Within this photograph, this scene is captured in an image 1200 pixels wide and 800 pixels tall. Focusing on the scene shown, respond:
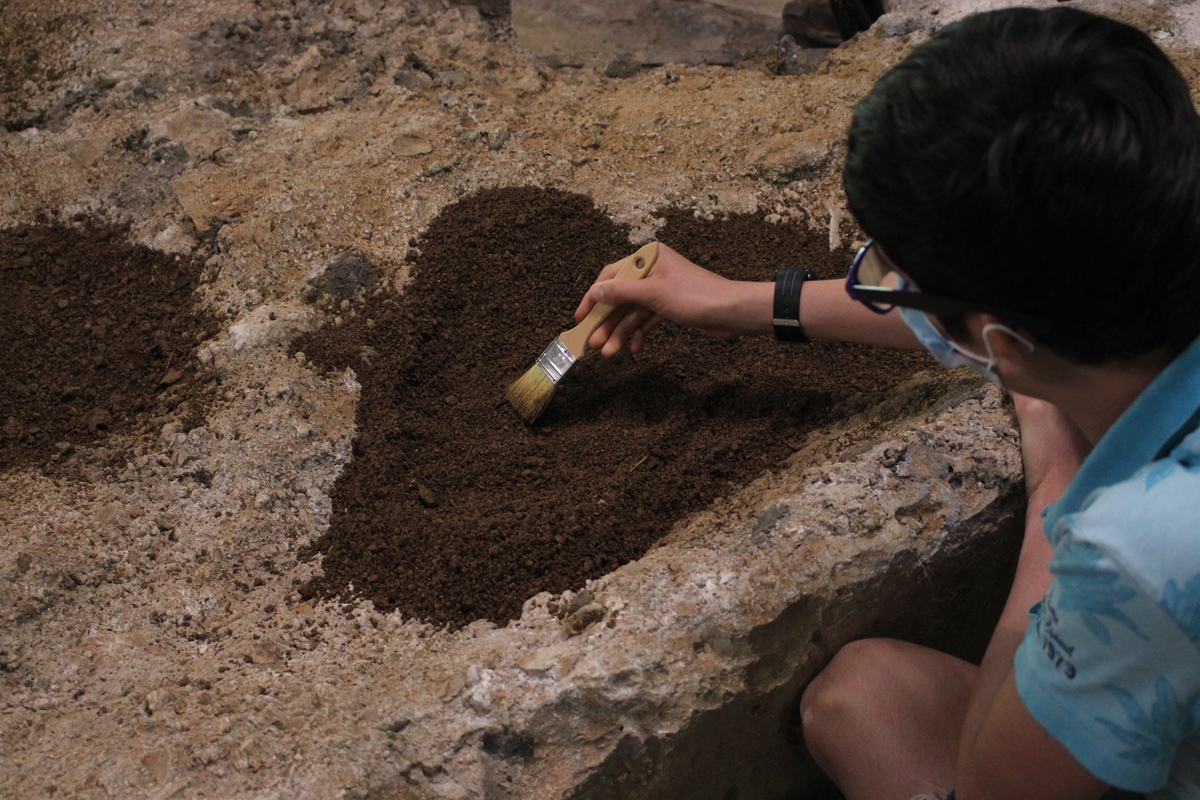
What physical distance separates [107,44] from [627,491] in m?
2.42

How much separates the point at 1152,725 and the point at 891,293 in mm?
556

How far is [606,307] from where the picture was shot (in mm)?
1993

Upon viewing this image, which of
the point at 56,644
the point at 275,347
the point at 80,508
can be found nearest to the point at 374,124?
the point at 275,347

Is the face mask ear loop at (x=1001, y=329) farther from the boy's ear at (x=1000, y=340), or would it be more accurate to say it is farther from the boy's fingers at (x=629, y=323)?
the boy's fingers at (x=629, y=323)

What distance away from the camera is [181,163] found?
106 inches

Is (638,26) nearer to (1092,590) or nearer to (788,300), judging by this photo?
(788,300)

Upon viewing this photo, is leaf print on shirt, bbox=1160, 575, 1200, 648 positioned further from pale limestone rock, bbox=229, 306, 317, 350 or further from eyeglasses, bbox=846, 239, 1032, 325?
pale limestone rock, bbox=229, 306, 317, 350

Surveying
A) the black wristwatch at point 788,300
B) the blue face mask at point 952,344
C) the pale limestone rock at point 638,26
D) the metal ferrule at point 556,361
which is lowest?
the pale limestone rock at point 638,26

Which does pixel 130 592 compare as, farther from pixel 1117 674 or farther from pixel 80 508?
pixel 1117 674

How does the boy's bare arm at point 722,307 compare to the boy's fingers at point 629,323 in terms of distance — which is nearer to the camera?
the boy's bare arm at point 722,307

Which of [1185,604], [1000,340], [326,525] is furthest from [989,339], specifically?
[326,525]

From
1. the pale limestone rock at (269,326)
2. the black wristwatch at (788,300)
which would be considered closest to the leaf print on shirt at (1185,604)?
the black wristwatch at (788,300)

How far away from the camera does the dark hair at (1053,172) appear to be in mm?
936

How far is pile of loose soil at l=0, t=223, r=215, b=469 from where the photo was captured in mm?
2068
